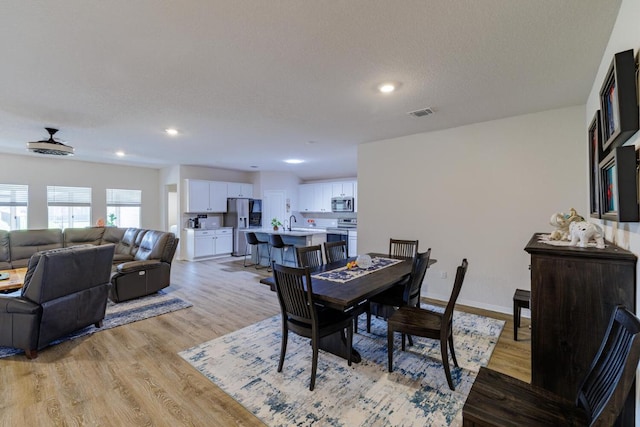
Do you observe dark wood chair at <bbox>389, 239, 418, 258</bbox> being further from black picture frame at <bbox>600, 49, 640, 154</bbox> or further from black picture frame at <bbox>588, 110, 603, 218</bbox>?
black picture frame at <bbox>600, 49, 640, 154</bbox>

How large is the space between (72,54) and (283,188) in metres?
6.71

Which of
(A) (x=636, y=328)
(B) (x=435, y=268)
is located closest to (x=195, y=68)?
(A) (x=636, y=328)

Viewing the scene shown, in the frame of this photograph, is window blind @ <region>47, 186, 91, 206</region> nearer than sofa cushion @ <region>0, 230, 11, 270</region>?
No

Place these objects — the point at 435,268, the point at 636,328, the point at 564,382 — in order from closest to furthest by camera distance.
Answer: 1. the point at 636,328
2. the point at 564,382
3. the point at 435,268

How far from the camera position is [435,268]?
4.30 metres

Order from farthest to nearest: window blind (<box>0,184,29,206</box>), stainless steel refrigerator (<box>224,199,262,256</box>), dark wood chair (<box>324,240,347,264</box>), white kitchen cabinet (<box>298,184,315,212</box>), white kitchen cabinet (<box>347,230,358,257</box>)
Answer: white kitchen cabinet (<box>298,184,315,212</box>)
stainless steel refrigerator (<box>224,199,262,256</box>)
white kitchen cabinet (<box>347,230,358,257</box>)
window blind (<box>0,184,29,206</box>)
dark wood chair (<box>324,240,347,264</box>)

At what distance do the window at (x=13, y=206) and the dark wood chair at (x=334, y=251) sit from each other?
6.99m

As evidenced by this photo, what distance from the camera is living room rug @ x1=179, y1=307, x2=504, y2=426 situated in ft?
6.38

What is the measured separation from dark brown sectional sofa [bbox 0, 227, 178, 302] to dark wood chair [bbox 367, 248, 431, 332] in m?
3.50

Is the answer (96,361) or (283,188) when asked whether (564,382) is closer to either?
(96,361)

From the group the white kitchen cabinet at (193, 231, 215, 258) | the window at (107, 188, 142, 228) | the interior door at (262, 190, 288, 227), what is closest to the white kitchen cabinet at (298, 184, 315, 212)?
the interior door at (262, 190, 288, 227)

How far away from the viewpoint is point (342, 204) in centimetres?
800

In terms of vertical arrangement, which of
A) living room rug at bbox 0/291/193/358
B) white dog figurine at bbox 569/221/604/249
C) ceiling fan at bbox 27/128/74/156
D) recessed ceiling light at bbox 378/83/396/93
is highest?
recessed ceiling light at bbox 378/83/396/93

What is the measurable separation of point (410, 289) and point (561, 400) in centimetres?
134
